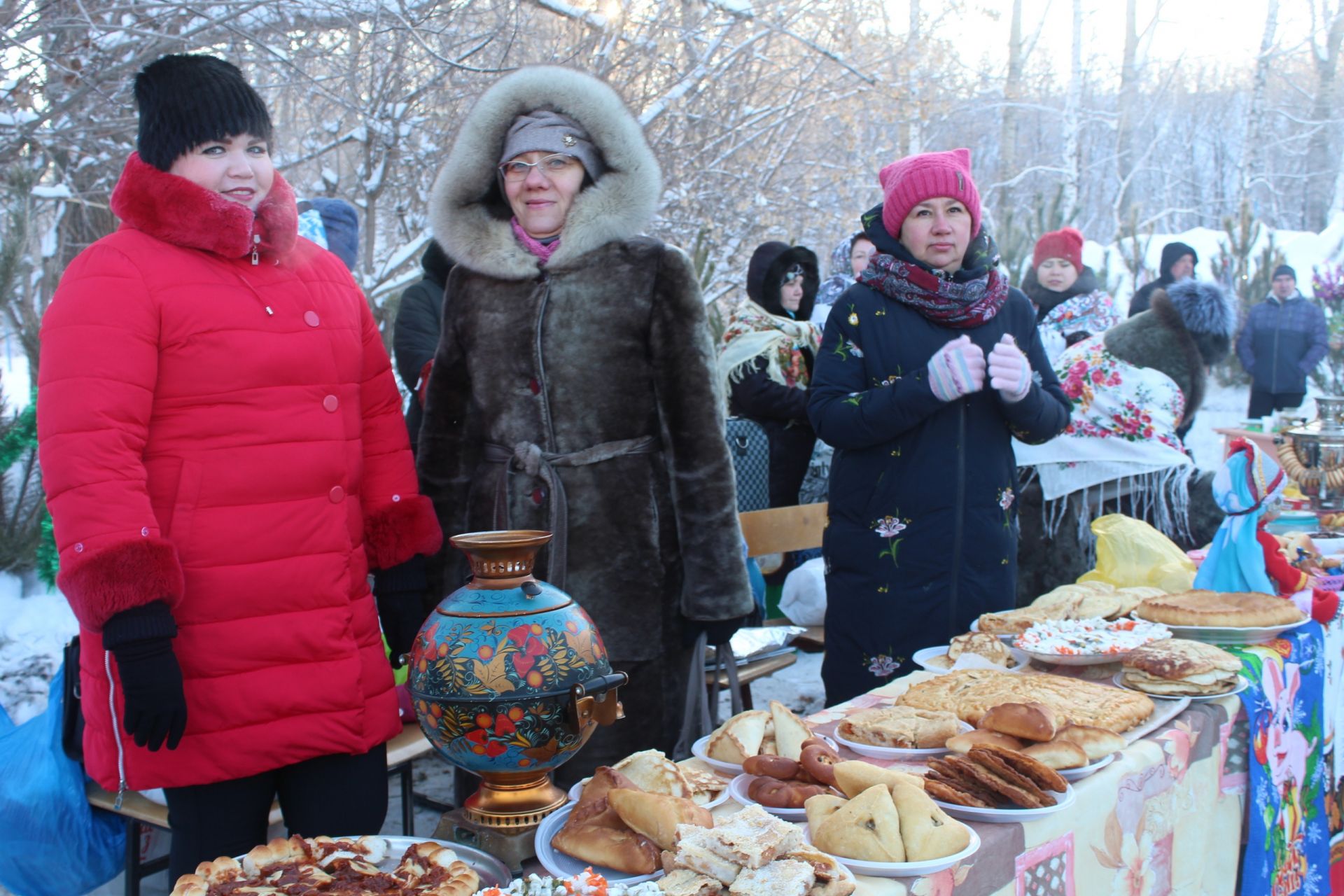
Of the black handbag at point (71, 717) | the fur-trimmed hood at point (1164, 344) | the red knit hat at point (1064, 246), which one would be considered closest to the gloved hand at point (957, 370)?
the black handbag at point (71, 717)

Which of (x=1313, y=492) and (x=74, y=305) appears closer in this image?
(x=74, y=305)

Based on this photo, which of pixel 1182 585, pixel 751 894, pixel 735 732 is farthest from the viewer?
pixel 1182 585

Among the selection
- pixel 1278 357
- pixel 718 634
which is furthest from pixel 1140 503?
pixel 1278 357

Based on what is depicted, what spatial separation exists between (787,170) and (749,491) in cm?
750

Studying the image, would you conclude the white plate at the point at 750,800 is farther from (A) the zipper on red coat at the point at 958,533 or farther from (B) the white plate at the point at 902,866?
(A) the zipper on red coat at the point at 958,533

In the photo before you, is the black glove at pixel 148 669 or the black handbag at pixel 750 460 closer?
the black glove at pixel 148 669

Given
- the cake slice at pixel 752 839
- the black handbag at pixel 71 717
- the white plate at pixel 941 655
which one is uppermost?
the cake slice at pixel 752 839

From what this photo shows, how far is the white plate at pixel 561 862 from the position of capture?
4.00 feet

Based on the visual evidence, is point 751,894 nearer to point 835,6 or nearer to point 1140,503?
point 1140,503

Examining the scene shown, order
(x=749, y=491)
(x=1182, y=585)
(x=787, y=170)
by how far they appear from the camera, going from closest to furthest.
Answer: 1. (x=1182, y=585)
2. (x=749, y=491)
3. (x=787, y=170)

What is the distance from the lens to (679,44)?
28.4 ft

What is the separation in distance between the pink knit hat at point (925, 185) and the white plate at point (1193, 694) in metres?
1.21

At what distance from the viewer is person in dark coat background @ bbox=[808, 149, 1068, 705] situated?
263cm

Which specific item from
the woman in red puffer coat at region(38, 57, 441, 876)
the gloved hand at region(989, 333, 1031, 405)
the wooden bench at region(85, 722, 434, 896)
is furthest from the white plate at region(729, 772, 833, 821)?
the gloved hand at region(989, 333, 1031, 405)
